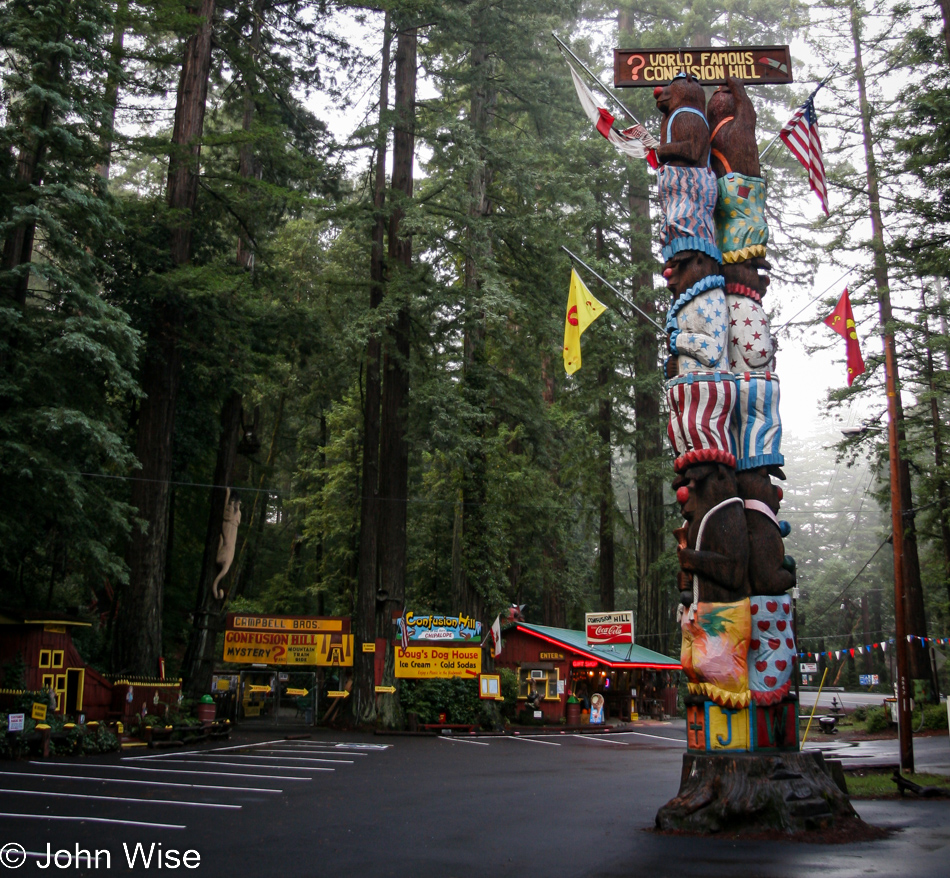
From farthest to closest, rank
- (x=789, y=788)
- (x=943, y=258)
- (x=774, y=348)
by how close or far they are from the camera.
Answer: (x=943, y=258), (x=774, y=348), (x=789, y=788)

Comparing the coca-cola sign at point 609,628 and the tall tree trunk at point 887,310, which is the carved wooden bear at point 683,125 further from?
the coca-cola sign at point 609,628

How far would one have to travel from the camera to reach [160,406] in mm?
20984

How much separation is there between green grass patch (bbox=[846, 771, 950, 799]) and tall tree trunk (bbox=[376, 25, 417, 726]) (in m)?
12.6

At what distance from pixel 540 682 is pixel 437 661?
24.9 feet

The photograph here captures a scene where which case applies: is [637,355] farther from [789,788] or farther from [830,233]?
[789,788]

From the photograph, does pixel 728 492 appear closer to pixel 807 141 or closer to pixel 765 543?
pixel 765 543

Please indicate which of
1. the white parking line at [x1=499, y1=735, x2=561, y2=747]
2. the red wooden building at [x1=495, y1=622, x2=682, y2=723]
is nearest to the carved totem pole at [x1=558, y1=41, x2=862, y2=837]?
the white parking line at [x1=499, y1=735, x2=561, y2=747]

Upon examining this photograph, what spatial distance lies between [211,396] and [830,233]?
19.2m

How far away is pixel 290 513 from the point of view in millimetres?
42500

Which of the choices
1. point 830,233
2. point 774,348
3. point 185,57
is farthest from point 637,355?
Answer: point 774,348

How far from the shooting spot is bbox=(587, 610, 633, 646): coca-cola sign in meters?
28.9

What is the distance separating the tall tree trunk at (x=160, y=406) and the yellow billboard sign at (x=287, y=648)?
411 cm

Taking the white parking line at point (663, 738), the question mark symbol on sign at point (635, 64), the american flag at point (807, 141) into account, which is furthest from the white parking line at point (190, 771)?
the white parking line at point (663, 738)

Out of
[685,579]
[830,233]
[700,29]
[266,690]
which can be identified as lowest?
[266,690]
